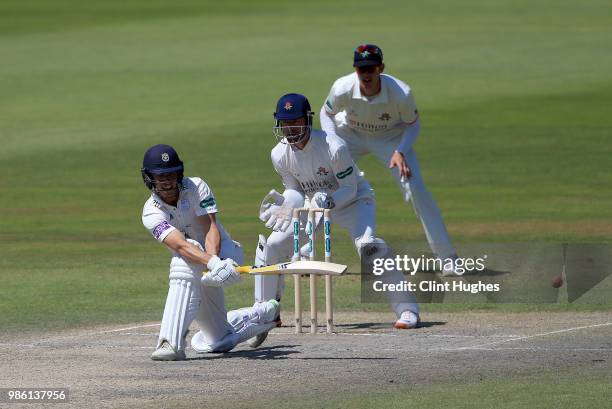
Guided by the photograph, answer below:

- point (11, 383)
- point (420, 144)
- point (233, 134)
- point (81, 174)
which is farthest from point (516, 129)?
point (11, 383)

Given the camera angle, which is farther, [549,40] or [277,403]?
[549,40]

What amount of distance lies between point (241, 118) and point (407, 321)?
57.6ft

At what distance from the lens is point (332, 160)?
10.6 metres

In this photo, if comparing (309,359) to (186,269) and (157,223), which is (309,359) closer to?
(186,269)

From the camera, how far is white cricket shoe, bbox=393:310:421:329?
10.5 m

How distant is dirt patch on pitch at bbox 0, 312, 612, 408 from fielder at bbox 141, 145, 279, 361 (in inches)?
6.3

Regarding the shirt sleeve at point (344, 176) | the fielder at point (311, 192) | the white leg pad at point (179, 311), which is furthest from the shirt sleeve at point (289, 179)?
the white leg pad at point (179, 311)

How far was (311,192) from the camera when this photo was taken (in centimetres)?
1086

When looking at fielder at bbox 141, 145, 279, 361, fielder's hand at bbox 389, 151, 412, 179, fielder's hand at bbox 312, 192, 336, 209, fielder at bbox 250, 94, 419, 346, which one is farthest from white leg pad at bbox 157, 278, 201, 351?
fielder's hand at bbox 389, 151, 412, 179

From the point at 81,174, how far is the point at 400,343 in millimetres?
12672

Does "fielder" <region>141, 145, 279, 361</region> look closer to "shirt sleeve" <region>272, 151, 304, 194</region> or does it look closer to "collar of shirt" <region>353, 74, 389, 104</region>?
"shirt sleeve" <region>272, 151, 304, 194</region>

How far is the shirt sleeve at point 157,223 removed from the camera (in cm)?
938

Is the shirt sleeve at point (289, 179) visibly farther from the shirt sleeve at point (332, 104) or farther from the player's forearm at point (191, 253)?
the player's forearm at point (191, 253)

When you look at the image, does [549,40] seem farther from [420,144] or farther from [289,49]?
[420,144]
